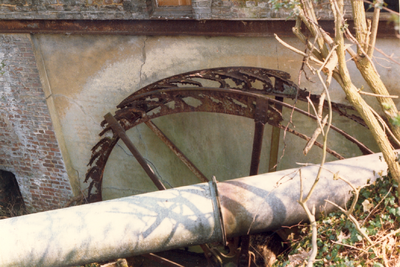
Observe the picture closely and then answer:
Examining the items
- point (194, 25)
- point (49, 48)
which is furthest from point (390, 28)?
point (49, 48)

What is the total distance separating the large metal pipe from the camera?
304 centimetres

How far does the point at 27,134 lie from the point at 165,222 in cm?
346

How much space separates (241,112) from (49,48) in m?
2.97

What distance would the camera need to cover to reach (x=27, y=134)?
5.48 meters

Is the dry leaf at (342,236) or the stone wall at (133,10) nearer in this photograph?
the dry leaf at (342,236)

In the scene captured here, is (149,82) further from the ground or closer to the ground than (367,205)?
further from the ground

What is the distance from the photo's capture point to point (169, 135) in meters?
5.04

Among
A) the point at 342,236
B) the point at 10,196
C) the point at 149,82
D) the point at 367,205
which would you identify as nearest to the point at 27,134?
the point at 10,196

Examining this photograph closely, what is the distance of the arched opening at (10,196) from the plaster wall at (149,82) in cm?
138

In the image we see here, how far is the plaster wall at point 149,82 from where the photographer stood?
420 cm

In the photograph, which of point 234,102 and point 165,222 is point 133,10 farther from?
point 165,222

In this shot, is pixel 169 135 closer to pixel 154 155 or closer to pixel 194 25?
pixel 154 155

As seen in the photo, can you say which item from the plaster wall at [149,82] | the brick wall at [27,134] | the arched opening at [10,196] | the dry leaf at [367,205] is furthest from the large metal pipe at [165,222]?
the arched opening at [10,196]

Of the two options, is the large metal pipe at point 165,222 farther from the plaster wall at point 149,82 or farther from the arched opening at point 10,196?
the arched opening at point 10,196
